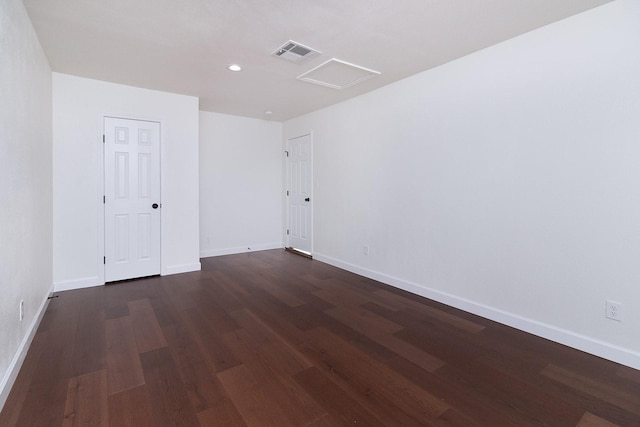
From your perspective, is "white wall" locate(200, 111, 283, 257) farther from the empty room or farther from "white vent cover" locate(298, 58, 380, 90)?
"white vent cover" locate(298, 58, 380, 90)

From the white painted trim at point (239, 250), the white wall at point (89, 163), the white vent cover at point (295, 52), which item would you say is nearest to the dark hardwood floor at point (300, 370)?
the white wall at point (89, 163)

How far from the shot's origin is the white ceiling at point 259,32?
7.36 ft

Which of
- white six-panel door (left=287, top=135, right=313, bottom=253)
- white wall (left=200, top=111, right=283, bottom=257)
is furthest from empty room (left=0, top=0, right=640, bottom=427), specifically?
white six-panel door (left=287, top=135, right=313, bottom=253)

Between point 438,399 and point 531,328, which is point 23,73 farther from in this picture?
point 531,328

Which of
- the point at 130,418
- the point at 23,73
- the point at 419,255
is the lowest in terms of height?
the point at 130,418

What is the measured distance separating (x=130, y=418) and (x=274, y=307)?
166cm

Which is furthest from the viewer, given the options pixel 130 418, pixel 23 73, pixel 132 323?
pixel 132 323

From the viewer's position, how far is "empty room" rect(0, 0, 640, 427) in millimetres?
1926

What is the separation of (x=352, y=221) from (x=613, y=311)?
9.69 ft

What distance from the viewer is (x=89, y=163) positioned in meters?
3.84

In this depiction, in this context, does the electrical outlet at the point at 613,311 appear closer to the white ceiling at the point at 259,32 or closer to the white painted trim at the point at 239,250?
the white ceiling at the point at 259,32

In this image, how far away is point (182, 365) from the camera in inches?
86.4

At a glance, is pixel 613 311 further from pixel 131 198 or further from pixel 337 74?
pixel 131 198

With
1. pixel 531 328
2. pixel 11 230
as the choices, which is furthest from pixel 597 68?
pixel 11 230
